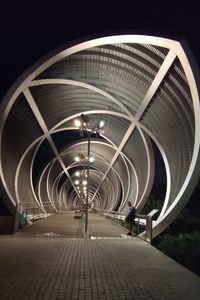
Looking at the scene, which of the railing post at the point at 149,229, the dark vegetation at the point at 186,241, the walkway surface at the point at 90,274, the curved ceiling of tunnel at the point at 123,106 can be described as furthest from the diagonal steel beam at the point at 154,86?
the walkway surface at the point at 90,274

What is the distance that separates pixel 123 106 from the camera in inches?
906

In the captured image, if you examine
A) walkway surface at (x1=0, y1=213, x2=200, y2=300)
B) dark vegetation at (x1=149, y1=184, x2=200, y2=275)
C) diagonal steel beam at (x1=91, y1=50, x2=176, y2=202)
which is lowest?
walkway surface at (x1=0, y1=213, x2=200, y2=300)

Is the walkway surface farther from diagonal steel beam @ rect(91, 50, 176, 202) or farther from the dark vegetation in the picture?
diagonal steel beam @ rect(91, 50, 176, 202)

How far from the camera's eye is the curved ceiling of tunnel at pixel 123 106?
15.0m

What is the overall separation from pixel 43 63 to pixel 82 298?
485 inches

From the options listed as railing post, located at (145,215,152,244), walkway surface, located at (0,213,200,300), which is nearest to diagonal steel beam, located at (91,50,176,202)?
railing post, located at (145,215,152,244)

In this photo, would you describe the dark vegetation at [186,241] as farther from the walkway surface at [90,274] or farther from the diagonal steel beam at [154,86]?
the diagonal steel beam at [154,86]

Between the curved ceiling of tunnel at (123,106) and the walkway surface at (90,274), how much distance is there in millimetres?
5399

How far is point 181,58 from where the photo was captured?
13.5 meters

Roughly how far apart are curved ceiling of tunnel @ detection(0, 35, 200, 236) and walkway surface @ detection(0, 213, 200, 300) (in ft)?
17.7

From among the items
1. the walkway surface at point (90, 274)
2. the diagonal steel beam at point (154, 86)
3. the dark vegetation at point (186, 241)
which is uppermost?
the diagonal steel beam at point (154, 86)

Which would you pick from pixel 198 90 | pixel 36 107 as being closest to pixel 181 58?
pixel 198 90

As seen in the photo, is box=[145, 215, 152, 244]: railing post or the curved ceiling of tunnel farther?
the curved ceiling of tunnel

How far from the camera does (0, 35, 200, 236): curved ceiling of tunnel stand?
15016 millimetres
